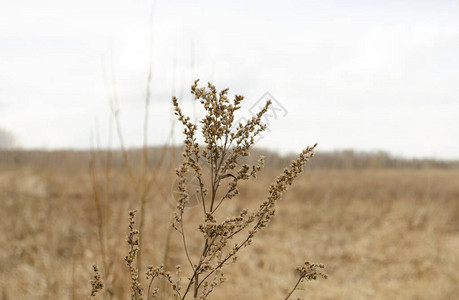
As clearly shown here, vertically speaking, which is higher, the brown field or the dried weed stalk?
the dried weed stalk

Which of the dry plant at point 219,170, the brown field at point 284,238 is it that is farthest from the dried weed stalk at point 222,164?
the brown field at point 284,238

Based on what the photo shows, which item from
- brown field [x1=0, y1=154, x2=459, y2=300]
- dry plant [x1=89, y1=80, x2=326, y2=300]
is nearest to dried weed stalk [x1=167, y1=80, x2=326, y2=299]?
dry plant [x1=89, y1=80, x2=326, y2=300]

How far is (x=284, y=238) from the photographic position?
875 centimetres

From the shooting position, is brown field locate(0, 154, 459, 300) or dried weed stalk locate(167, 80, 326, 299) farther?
brown field locate(0, 154, 459, 300)

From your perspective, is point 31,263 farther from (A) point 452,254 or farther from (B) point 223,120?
(A) point 452,254

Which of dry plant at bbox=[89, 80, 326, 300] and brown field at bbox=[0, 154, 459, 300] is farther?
brown field at bbox=[0, 154, 459, 300]

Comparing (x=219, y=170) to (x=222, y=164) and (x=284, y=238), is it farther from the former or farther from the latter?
(x=284, y=238)

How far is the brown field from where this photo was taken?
20.1 ft

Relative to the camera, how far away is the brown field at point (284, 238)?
6125 millimetres

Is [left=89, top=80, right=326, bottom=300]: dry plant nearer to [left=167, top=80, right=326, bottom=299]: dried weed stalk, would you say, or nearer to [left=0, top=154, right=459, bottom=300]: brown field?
[left=167, top=80, right=326, bottom=299]: dried weed stalk

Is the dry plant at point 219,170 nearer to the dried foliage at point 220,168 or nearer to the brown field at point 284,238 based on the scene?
the dried foliage at point 220,168

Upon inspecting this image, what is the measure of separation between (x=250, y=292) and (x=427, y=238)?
4.99 meters

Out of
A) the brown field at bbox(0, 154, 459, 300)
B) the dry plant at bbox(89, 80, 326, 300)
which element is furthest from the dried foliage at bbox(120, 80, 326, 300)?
the brown field at bbox(0, 154, 459, 300)

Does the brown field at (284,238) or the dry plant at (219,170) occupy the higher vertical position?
the dry plant at (219,170)
